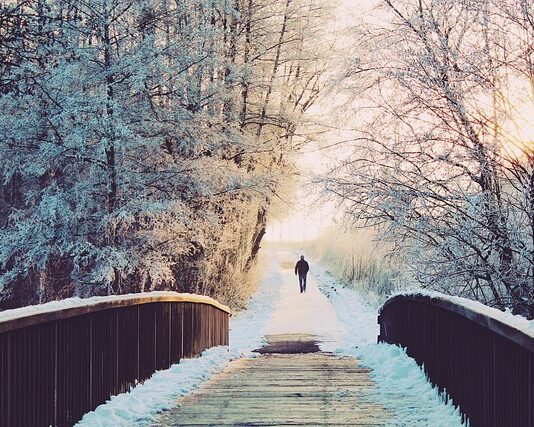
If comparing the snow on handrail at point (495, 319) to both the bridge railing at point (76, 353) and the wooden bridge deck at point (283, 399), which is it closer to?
the wooden bridge deck at point (283, 399)

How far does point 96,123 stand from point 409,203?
21.8ft

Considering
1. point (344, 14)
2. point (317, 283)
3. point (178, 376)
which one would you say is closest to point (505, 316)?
point (178, 376)

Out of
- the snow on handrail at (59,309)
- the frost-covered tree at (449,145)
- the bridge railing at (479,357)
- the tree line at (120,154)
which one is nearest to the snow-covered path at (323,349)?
the bridge railing at (479,357)

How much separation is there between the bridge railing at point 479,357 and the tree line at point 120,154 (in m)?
8.16

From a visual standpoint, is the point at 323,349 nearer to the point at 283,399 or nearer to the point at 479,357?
the point at 283,399

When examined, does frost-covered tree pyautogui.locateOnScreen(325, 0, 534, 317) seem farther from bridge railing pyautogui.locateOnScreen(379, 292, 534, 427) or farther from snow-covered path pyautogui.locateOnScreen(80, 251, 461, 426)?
bridge railing pyautogui.locateOnScreen(379, 292, 534, 427)

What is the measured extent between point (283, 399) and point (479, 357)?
222 cm

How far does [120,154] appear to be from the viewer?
15039 millimetres

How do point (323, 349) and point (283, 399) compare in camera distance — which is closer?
point (283, 399)

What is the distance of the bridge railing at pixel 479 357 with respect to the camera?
12.9 ft

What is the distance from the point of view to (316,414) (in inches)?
233

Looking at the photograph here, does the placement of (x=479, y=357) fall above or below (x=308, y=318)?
above

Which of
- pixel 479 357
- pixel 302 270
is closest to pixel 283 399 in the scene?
pixel 479 357

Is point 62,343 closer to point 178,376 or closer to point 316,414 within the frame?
point 316,414
